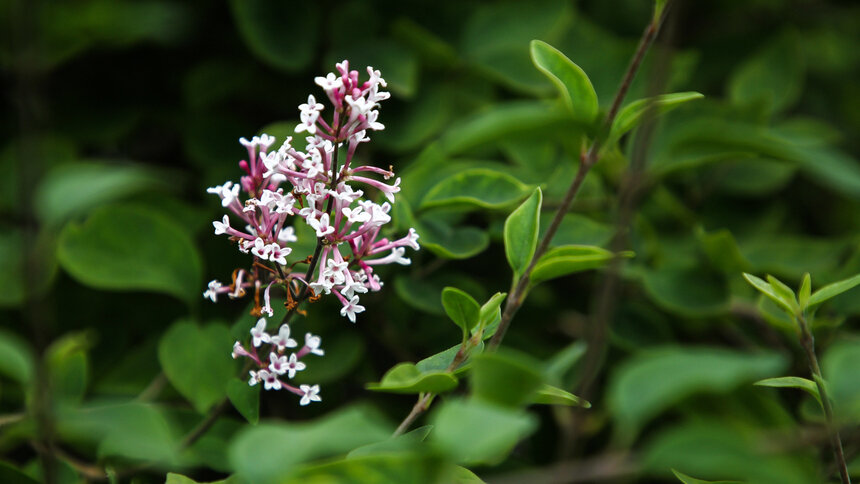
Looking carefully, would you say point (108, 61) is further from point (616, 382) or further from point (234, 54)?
point (616, 382)

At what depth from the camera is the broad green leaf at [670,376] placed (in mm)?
375

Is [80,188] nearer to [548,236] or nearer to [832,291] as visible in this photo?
[548,236]

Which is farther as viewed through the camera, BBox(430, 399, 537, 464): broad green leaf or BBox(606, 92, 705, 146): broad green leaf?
BBox(606, 92, 705, 146): broad green leaf

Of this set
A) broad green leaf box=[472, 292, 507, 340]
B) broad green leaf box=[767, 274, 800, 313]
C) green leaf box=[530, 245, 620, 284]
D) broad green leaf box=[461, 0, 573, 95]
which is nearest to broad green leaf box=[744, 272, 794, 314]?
broad green leaf box=[767, 274, 800, 313]

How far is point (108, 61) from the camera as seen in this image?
1.21m

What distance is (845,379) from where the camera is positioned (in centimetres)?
46

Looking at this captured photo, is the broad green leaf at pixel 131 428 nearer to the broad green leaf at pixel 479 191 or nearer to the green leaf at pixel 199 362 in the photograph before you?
the green leaf at pixel 199 362

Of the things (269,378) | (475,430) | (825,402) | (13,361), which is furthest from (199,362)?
(825,402)

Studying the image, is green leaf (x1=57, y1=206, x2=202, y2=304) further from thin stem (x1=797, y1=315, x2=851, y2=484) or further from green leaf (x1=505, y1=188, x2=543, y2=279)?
thin stem (x1=797, y1=315, x2=851, y2=484)

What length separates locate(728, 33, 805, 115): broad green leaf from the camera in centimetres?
126

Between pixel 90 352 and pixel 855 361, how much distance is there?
89 centimetres

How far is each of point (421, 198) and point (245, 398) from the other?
325 millimetres

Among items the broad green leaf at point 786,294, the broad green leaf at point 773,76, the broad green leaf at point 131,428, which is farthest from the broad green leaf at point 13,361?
the broad green leaf at point 773,76

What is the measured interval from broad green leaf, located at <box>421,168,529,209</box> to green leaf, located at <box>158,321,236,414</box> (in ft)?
0.92
